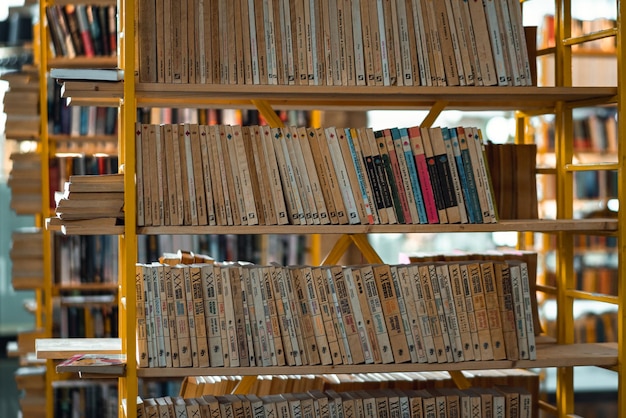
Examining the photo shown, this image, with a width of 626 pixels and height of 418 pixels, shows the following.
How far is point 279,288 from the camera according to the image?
2658 mm

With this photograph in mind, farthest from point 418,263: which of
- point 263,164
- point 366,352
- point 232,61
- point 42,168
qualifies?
point 42,168

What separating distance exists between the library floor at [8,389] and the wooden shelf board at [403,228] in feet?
12.1

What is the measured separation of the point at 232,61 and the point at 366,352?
3.09 feet

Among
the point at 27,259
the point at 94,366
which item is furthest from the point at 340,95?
the point at 27,259

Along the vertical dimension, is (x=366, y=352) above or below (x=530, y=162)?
below

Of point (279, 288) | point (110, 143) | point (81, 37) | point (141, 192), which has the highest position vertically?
point (81, 37)

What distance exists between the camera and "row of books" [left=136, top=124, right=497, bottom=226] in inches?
102

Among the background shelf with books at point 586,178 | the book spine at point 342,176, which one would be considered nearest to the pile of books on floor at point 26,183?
the book spine at point 342,176

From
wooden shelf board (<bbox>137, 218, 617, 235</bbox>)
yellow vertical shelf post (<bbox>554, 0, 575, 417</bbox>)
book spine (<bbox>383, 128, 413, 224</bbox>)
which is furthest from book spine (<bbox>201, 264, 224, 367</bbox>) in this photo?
yellow vertical shelf post (<bbox>554, 0, 575, 417</bbox>)

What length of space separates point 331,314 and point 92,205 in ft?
2.49

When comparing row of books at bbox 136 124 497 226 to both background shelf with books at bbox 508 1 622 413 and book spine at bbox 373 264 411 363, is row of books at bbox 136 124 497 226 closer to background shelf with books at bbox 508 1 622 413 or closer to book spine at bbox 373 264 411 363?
book spine at bbox 373 264 411 363

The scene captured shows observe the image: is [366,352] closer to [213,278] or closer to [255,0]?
[213,278]

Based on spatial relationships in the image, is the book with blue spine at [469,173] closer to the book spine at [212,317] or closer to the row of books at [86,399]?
the book spine at [212,317]

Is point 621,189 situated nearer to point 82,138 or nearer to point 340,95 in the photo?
point 340,95
